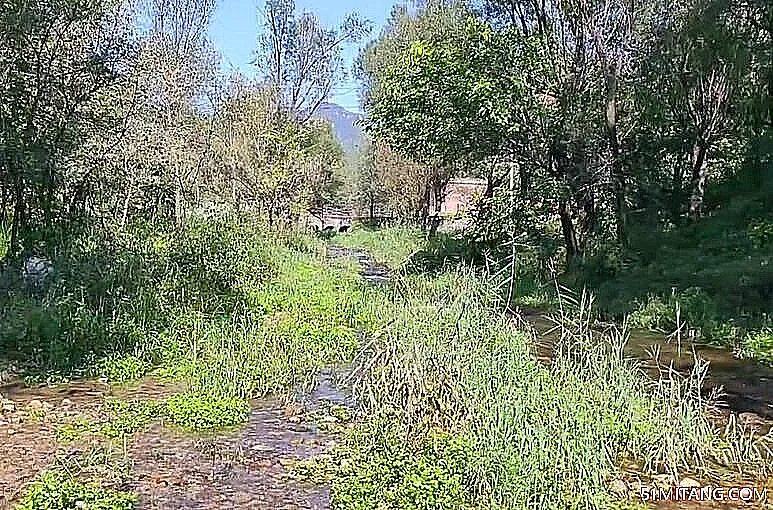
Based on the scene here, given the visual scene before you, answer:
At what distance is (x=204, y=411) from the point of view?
33.5 ft

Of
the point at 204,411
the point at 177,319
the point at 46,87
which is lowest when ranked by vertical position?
the point at 204,411

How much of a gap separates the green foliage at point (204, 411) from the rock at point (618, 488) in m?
4.74

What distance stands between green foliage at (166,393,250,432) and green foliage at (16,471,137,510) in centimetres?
235

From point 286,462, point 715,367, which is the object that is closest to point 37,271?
point 286,462

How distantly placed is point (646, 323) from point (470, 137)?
754 cm

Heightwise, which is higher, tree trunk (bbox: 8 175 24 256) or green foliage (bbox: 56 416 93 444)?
tree trunk (bbox: 8 175 24 256)

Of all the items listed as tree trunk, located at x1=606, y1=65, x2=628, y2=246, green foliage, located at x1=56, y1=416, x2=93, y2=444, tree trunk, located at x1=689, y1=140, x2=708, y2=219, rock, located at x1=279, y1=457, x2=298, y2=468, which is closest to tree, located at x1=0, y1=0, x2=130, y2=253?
green foliage, located at x1=56, y1=416, x2=93, y2=444

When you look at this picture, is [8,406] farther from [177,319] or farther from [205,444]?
[177,319]

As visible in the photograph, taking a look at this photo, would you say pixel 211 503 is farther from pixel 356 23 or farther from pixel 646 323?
pixel 356 23

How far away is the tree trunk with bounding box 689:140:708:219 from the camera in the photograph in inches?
966

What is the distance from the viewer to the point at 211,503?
7523 millimetres

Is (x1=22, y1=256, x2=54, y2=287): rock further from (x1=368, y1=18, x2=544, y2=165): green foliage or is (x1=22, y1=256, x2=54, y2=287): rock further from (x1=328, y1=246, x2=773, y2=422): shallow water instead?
(x1=368, y1=18, x2=544, y2=165): green foliage

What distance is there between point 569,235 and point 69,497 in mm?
18503

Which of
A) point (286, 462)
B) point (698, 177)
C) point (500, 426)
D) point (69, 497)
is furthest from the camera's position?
point (698, 177)
